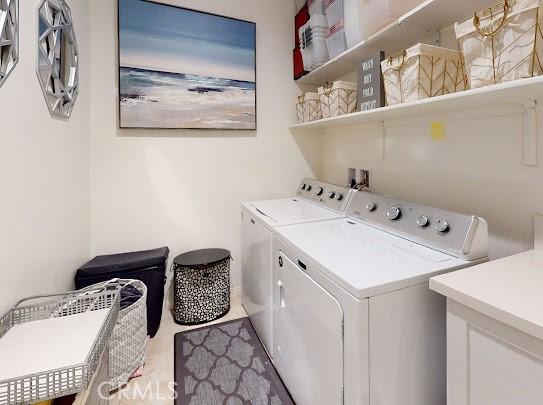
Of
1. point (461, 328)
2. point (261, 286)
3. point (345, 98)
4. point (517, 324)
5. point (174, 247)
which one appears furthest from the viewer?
point (174, 247)

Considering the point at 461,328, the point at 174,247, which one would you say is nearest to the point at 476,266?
the point at 461,328

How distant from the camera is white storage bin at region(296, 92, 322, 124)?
2129mm

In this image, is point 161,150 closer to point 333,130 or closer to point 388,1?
point 333,130

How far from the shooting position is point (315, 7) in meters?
1.99

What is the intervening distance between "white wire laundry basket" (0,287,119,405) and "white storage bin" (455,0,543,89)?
1.58 metres

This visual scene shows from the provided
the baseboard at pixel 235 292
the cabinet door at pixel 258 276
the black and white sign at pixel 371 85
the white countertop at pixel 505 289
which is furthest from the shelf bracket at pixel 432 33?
the baseboard at pixel 235 292

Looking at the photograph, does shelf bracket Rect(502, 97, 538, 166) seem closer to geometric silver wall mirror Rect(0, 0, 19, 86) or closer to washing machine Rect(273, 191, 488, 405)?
washing machine Rect(273, 191, 488, 405)

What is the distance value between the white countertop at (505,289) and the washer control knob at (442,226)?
188mm

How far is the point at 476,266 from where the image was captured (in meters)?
0.93

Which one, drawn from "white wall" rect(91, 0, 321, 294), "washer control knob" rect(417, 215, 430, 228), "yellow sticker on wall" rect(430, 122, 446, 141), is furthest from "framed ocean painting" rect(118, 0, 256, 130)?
"washer control knob" rect(417, 215, 430, 228)

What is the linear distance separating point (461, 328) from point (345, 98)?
1447mm

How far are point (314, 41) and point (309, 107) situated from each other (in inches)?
18.2

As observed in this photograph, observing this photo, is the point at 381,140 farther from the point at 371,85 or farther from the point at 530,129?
the point at 530,129

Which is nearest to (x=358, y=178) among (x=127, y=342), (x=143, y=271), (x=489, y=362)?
A: (x=489, y=362)
